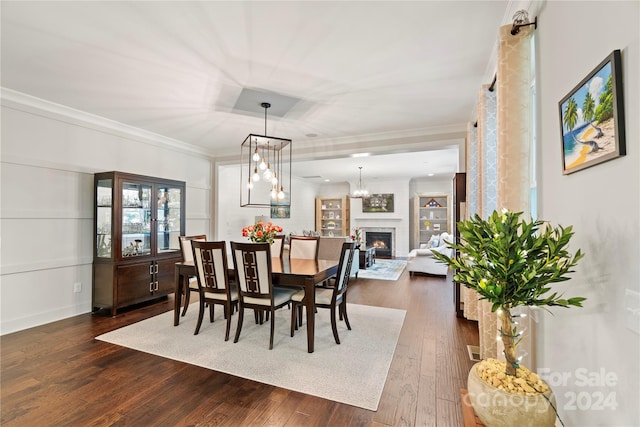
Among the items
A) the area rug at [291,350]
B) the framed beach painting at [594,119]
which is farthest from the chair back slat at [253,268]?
the framed beach painting at [594,119]

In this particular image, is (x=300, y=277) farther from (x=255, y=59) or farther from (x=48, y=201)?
(x=48, y=201)

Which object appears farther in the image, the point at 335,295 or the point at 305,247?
the point at 305,247

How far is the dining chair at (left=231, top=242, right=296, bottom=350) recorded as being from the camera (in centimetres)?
290

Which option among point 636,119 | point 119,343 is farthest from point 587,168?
point 119,343

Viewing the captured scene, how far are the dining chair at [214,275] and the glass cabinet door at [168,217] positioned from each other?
180 centimetres

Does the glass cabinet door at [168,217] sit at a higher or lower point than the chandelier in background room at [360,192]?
lower

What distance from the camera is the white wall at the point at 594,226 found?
0.96m

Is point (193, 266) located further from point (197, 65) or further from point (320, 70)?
point (320, 70)

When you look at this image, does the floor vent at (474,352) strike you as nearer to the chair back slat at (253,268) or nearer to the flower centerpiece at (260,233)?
the chair back slat at (253,268)

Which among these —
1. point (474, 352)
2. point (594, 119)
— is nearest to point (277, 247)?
point (474, 352)

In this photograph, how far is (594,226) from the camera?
1.19m

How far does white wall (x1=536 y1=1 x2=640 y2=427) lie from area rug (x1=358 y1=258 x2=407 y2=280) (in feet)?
16.5

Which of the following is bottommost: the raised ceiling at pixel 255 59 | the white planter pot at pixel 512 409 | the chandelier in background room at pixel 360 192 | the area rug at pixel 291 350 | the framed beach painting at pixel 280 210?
the area rug at pixel 291 350

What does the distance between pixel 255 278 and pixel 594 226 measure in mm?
2567
